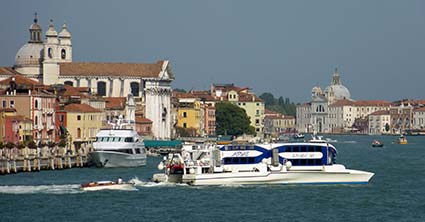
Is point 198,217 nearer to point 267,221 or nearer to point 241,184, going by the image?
point 267,221

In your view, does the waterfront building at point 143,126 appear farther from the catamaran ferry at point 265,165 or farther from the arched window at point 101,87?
the catamaran ferry at point 265,165

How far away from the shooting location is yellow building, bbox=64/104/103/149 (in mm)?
79750

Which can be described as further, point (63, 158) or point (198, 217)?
point (63, 158)

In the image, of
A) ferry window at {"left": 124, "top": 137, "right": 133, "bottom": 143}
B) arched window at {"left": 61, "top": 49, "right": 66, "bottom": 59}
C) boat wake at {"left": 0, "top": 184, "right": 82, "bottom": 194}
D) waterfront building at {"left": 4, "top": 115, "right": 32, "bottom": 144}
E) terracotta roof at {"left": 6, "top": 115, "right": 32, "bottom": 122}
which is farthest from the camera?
arched window at {"left": 61, "top": 49, "right": 66, "bottom": 59}

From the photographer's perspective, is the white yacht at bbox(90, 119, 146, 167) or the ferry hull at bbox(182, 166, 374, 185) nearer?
the ferry hull at bbox(182, 166, 374, 185)

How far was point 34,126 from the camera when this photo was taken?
2894 inches

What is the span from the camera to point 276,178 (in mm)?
52781

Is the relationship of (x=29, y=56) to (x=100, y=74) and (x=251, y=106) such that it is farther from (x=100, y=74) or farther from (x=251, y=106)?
(x=251, y=106)

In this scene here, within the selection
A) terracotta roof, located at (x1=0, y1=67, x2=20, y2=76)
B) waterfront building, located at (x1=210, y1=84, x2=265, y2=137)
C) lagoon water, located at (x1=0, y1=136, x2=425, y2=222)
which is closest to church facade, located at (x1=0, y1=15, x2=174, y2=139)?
terracotta roof, located at (x1=0, y1=67, x2=20, y2=76)

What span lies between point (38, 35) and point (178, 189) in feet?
258

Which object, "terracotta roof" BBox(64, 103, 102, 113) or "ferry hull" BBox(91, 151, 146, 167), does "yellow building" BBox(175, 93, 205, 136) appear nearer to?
"terracotta roof" BBox(64, 103, 102, 113)

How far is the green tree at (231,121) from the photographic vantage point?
149 m

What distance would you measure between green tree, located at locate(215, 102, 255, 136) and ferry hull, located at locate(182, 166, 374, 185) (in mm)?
93950

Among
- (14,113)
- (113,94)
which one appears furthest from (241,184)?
(113,94)
